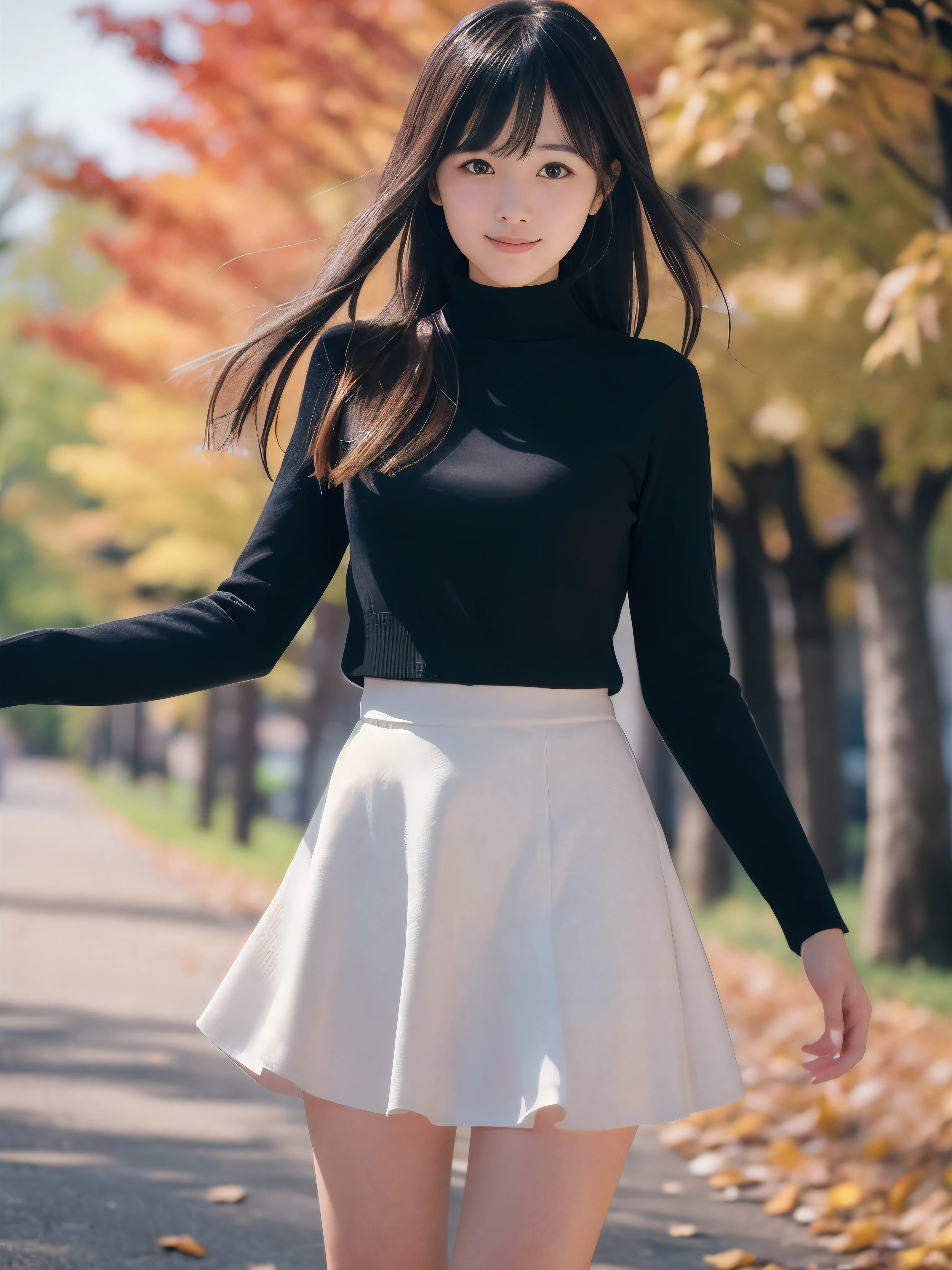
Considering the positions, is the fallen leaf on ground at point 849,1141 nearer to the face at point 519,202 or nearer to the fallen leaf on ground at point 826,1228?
the fallen leaf on ground at point 826,1228

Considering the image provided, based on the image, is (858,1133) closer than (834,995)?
No

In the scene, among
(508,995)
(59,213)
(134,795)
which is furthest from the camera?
(134,795)

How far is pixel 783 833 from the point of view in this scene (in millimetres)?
1841

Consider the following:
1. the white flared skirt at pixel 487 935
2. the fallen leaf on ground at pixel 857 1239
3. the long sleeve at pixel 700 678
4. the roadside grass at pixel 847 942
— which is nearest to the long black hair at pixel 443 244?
the long sleeve at pixel 700 678

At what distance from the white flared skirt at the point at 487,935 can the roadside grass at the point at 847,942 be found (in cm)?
378

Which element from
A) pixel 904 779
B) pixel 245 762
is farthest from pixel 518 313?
pixel 245 762

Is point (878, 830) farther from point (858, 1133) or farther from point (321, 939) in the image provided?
point (321, 939)

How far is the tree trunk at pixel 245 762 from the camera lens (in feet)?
53.0

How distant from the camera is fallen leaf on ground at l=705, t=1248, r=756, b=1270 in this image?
146 inches

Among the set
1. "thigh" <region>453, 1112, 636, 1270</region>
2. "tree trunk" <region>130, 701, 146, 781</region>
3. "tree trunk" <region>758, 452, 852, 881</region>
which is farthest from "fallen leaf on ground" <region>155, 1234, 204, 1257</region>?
"tree trunk" <region>130, 701, 146, 781</region>

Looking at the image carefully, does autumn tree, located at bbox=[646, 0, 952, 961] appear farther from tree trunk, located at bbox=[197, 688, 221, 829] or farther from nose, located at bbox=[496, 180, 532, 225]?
tree trunk, located at bbox=[197, 688, 221, 829]

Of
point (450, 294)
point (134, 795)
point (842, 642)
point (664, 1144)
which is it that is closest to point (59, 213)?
point (134, 795)

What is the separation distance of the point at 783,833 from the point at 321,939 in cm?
59

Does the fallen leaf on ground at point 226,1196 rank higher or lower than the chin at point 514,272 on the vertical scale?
lower
